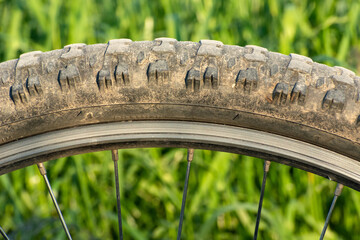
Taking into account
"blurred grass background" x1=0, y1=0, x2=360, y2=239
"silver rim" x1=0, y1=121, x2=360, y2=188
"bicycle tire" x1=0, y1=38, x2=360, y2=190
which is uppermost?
"bicycle tire" x1=0, y1=38, x2=360, y2=190

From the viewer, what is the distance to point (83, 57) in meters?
0.75

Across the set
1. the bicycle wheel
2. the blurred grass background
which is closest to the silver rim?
the bicycle wheel

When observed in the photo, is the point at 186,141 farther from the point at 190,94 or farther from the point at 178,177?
the point at 178,177

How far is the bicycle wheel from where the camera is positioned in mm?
722

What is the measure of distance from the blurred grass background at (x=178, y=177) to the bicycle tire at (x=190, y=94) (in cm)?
72

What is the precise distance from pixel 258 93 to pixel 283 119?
0.18 feet

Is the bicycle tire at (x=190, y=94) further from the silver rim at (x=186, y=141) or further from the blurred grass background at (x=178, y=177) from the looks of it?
the blurred grass background at (x=178, y=177)

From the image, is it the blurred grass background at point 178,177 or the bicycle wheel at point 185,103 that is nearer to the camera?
the bicycle wheel at point 185,103

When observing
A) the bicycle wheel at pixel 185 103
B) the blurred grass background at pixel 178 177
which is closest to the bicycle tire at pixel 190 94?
the bicycle wheel at pixel 185 103

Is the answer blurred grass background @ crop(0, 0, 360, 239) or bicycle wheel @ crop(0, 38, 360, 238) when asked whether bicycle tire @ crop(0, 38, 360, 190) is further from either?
Answer: blurred grass background @ crop(0, 0, 360, 239)

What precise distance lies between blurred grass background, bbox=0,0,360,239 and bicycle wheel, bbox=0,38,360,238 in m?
0.71

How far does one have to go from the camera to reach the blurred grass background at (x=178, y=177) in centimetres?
154

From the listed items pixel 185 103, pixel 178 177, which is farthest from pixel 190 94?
pixel 178 177

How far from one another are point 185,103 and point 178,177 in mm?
977
